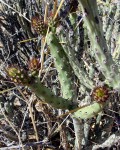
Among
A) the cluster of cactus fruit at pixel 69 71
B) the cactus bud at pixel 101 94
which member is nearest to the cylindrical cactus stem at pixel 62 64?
the cluster of cactus fruit at pixel 69 71

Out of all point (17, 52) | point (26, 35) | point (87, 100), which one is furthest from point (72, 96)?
point (26, 35)

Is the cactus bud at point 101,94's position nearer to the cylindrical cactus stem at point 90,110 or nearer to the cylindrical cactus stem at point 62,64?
the cylindrical cactus stem at point 90,110

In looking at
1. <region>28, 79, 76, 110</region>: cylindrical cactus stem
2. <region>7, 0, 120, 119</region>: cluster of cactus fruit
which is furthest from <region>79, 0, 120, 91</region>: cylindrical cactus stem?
<region>28, 79, 76, 110</region>: cylindrical cactus stem

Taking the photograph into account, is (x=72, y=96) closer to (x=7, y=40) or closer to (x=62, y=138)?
(x=62, y=138)

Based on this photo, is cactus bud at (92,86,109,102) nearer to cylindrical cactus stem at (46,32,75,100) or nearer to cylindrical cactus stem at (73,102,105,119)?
cylindrical cactus stem at (73,102,105,119)

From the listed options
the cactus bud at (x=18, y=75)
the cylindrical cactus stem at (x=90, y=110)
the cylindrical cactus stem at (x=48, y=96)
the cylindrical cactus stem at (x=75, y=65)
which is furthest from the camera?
the cylindrical cactus stem at (x=75, y=65)

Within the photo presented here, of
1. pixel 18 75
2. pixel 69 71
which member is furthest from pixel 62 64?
pixel 18 75

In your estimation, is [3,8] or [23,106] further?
[3,8]
